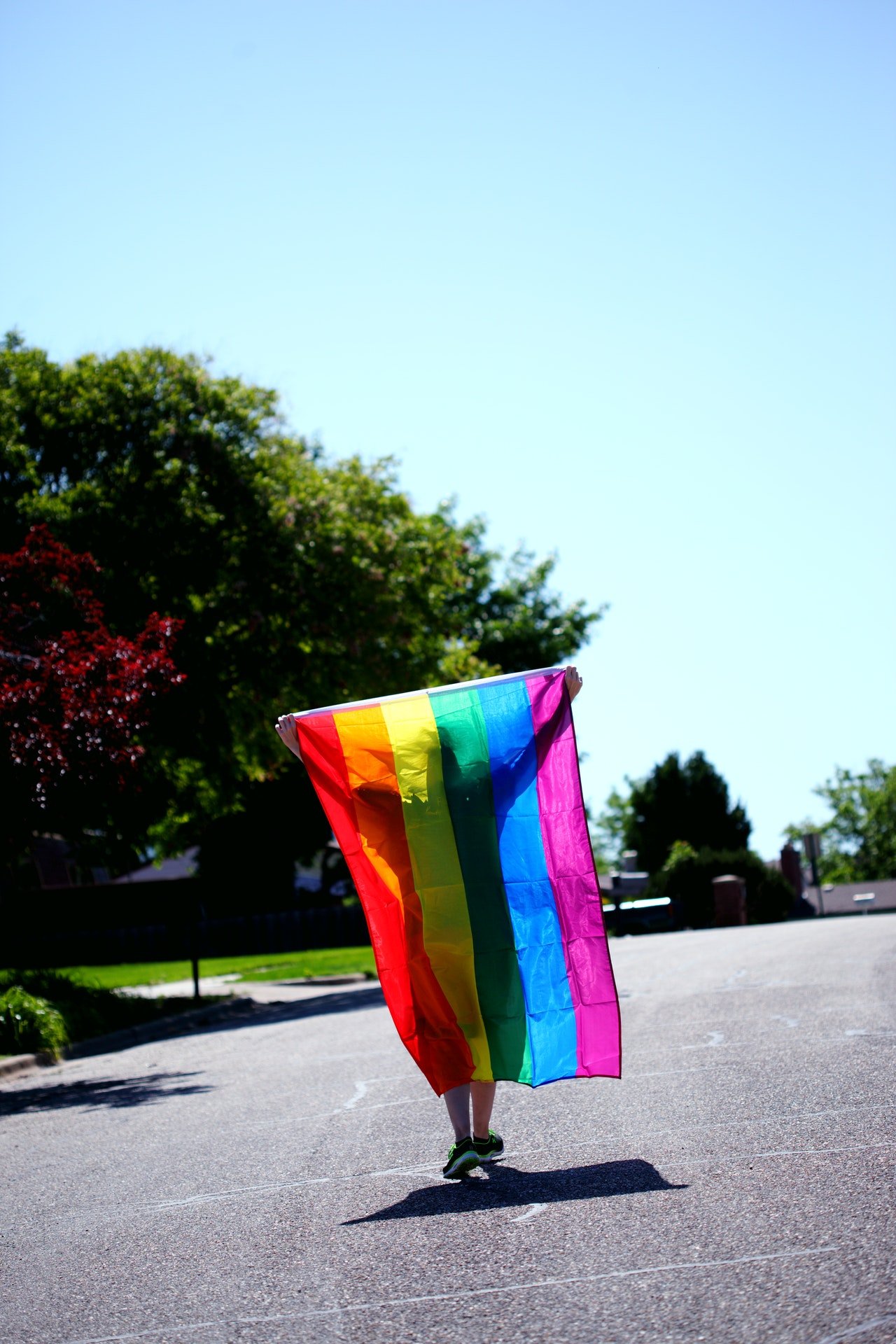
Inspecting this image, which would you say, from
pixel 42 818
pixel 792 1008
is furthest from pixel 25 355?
pixel 792 1008

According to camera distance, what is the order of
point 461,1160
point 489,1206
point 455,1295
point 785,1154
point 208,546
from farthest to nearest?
point 208,546 → point 461,1160 → point 785,1154 → point 489,1206 → point 455,1295

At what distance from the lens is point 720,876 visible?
4891 cm

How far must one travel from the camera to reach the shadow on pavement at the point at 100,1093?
11.8 meters

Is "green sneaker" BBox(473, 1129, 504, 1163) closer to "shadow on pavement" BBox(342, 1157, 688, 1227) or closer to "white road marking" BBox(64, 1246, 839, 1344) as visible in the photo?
"shadow on pavement" BBox(342, 1157, 688, 1227)

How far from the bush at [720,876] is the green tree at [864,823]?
204ft

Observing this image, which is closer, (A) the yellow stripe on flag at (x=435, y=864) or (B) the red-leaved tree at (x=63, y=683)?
(A) the yellow stripe on flag at (x=435, y=864)

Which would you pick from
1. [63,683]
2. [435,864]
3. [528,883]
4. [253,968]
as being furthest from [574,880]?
[253,968]

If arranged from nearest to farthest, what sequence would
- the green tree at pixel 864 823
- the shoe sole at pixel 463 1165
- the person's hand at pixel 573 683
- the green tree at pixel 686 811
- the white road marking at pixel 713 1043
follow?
the shoe sole at pixel 463 1165, the person's hand at pixel 573 683, the white road marking at pixel 713 1043, the green tree at pixel 686 811, the green tree at pixel 864 823

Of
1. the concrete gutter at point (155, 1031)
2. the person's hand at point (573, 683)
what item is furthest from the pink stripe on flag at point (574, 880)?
the concrete gutter at point (155, 1031)

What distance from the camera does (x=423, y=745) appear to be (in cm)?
701

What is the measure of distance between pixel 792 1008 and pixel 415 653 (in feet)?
46.1

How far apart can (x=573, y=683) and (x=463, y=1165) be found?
244cm

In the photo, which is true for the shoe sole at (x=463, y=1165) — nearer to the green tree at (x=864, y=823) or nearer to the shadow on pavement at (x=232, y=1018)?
the shadow on pavement at (x=232, y=1018)

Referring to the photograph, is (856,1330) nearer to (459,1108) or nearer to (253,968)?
(459,1108)
